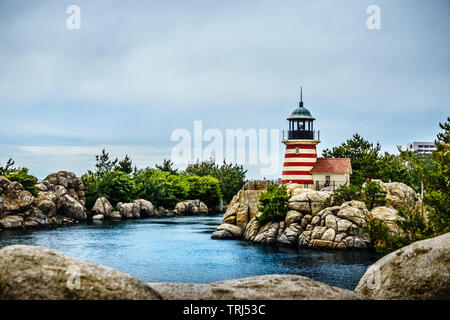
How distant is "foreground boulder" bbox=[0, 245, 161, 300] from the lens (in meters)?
6.60

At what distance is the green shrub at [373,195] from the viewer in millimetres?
38844

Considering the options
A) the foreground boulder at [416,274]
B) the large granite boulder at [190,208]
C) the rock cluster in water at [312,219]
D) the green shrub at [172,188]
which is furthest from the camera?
the green shrub at [172,188]

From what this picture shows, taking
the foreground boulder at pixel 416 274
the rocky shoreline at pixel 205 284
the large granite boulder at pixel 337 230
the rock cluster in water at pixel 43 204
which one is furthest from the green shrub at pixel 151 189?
the foreground boulder at pixel 416 274

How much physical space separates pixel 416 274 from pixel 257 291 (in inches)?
123

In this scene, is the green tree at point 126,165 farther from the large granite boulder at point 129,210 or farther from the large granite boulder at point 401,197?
the large granite boulder at point 401,197

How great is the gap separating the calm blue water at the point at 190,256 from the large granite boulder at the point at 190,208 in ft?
104

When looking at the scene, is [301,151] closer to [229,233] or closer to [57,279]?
[229,233]

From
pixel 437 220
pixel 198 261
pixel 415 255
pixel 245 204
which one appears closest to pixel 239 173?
pixel 245 204

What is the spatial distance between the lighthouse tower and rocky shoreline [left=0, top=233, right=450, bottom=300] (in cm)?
4020

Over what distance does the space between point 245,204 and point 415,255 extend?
36131 mm

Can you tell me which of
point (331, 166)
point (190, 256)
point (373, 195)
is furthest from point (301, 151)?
point (190, 256)

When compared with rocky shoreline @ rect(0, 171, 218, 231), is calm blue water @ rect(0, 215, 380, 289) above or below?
below

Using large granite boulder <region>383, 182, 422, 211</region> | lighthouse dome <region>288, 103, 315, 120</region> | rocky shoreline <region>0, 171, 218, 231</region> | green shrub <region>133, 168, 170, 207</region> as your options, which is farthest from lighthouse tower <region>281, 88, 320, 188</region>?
green shrub <region>133, 168, 170, 207</region>

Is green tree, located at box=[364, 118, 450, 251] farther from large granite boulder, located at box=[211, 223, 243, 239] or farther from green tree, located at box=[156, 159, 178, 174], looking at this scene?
green tree, located at box=[156, 159, 178, 174]
